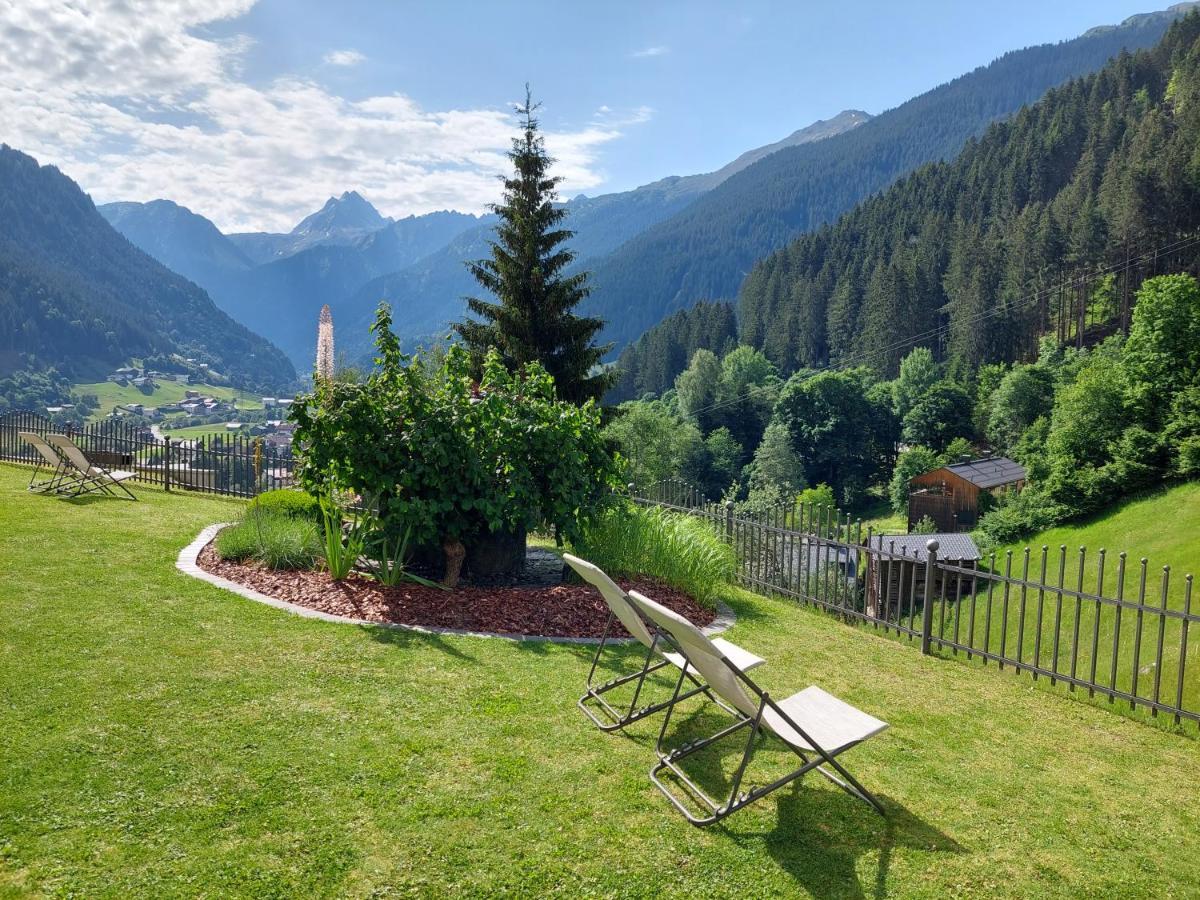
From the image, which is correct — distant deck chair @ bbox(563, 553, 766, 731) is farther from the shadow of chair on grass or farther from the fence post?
the fence post

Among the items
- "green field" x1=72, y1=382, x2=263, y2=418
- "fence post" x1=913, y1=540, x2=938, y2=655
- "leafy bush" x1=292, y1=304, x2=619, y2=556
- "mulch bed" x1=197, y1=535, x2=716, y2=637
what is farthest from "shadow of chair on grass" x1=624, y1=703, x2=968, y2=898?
"green field" x1=72, y1=382, x2=263, y2=418

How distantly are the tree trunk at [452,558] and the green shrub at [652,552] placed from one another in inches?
47.3

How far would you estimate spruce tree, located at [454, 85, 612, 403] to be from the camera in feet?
76.1

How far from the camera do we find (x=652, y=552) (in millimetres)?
8242

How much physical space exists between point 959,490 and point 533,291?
129 ft

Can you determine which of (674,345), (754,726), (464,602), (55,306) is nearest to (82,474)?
(464,602)

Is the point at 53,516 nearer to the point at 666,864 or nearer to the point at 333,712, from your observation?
the point at 333,712

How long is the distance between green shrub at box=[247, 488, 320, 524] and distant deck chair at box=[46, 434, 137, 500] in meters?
3.62

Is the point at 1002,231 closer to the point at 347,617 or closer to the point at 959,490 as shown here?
the point at 959,490

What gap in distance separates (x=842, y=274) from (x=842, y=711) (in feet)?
355

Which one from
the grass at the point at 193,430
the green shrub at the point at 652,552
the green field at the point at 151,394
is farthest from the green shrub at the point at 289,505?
the green field at the point at 151,394

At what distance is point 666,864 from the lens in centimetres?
330

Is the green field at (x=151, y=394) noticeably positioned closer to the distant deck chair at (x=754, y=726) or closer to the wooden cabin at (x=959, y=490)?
the wooden cabin at (x=959, y=490)

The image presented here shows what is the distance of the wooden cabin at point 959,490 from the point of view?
169 ft
